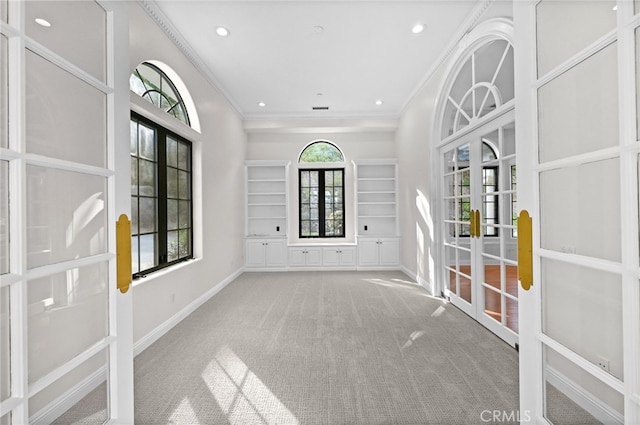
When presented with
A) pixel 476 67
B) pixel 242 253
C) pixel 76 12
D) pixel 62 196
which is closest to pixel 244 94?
pixel 242 253

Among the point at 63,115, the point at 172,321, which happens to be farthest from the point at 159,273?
the point at 63,115

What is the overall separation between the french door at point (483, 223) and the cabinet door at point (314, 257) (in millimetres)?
2799

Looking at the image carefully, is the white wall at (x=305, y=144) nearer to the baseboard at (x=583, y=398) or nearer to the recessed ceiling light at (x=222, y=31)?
the recessed ceiling light at (x=222, y=31)

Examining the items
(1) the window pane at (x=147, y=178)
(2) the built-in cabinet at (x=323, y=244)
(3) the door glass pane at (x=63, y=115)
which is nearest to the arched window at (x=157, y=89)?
(1) the window pane at (x=147, y=178)

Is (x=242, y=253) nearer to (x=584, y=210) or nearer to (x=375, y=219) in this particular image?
(x=375, y=219)

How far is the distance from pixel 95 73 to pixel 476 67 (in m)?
3.58

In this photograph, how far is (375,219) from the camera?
21.6ft

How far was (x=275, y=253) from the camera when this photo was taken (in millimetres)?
6301

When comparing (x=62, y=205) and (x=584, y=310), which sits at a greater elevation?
(x=62, y=205)

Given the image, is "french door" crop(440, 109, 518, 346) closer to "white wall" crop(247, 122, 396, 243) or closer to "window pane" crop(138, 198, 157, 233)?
"white wall" crop(247, 122, 396, 243)

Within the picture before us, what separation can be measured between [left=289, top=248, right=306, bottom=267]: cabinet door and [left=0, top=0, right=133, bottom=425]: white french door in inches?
194

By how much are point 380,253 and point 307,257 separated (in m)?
1.58

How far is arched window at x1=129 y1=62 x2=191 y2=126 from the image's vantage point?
9.71 ft

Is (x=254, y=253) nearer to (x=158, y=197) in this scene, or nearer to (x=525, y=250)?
(x=158, y=197)
